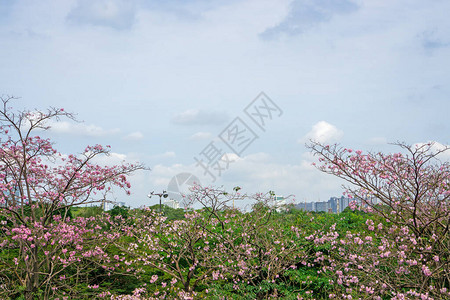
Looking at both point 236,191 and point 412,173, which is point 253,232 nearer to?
point 236,191

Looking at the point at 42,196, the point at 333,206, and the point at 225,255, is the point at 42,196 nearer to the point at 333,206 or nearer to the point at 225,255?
the point at 225,255

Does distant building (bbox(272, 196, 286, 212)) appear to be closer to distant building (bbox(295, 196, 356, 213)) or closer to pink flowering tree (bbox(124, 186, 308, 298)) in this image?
pink flowering tree (bbox(124, 186, 308, 298))

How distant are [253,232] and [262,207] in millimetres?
1104

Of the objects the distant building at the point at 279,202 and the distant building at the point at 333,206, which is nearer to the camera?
the distant building at the point at 279,202

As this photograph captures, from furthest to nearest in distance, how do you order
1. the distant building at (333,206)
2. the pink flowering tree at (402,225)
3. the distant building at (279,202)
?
the distant building at (333,206)
the distant building at (279,202)
the pink flowering tree at (402,225)

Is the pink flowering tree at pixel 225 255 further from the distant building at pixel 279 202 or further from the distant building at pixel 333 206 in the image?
the distant building at pixel 333 206

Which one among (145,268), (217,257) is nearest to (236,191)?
(217,257)

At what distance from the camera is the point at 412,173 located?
754 cm

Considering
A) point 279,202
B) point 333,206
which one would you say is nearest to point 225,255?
point 279,202

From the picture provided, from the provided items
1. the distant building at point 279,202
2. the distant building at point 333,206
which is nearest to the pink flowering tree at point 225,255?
the distant building at point 279,202

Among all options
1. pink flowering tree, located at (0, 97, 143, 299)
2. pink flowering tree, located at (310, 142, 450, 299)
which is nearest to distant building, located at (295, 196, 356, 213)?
pink flowering tree, located at (310, 142, 450, 299)

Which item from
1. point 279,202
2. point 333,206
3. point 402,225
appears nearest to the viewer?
point 402,225

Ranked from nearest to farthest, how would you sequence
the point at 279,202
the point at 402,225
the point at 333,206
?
Answer: 1. the point at 402,225
2. the point at 279,202
3. the point at 333,206

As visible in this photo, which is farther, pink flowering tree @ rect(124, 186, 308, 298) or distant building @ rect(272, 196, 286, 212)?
distant building @ rect(272, 196, 286, 212)
